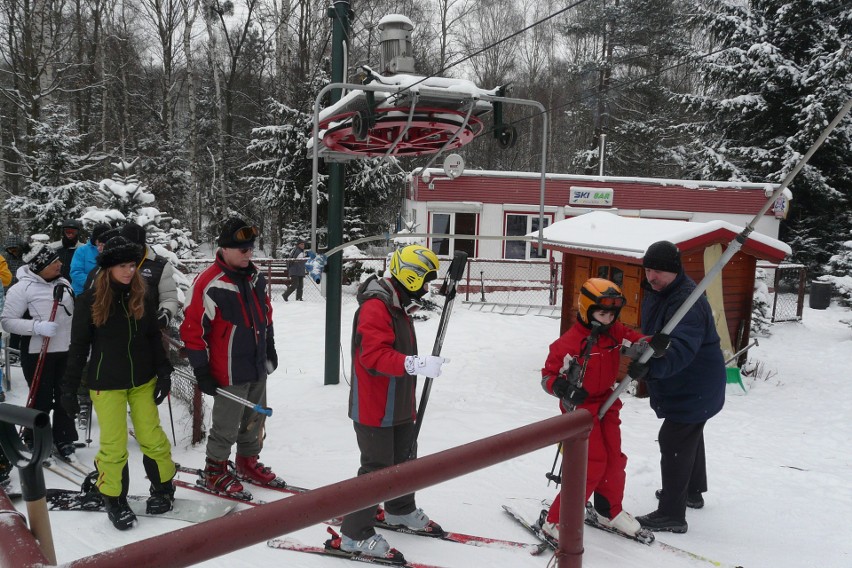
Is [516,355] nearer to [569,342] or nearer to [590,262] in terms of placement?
[590,262]

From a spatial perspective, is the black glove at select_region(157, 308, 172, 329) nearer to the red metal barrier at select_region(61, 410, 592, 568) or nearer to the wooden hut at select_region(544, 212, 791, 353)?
the red metal barrier at select_region(61, 410, 592, 568)

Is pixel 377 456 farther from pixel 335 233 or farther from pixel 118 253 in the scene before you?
pixel 335 233

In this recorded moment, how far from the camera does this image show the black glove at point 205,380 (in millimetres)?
3613

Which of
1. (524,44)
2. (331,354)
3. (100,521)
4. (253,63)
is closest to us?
(100,521)

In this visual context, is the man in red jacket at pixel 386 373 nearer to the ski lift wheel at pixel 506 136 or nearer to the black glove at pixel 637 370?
the black glove at pixel 637 370

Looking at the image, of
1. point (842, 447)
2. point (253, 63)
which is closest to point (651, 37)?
point (253, 63)

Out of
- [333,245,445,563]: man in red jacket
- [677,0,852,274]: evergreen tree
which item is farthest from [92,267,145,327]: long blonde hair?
[677,0,852,274]: evergreen tree

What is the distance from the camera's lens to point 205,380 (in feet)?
11.9

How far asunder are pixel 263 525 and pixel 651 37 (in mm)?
29198

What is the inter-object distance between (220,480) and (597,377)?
2400 mm

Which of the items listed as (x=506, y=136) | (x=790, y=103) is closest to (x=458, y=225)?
(x=790, y=103)

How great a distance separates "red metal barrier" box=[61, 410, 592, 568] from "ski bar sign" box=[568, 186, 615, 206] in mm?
16424

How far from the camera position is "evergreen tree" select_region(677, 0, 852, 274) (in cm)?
1819

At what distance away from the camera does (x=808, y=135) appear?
18.3 meters
